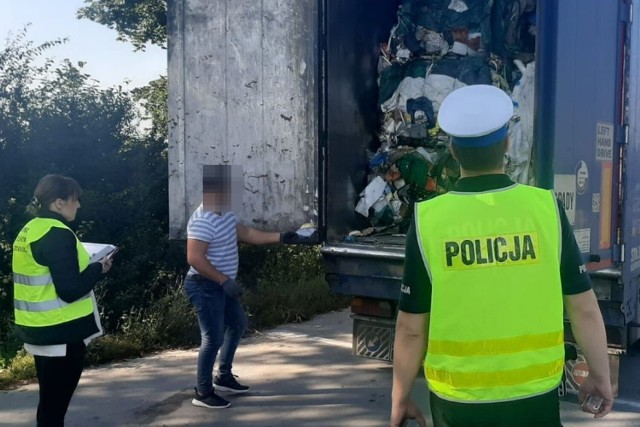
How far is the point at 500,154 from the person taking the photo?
7.05ft

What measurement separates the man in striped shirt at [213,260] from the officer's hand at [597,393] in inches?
101

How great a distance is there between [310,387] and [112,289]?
9.02 feet

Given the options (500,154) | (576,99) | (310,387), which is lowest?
(310,387)

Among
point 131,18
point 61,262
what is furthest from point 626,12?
point 131,18

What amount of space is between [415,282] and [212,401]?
10.2 ft

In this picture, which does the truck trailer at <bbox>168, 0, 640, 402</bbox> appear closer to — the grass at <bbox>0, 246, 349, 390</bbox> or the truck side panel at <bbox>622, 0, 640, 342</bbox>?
the truck side panel at <bbox>622, 0, 640, 342</bbox>

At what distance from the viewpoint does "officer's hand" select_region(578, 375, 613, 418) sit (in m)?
2.20

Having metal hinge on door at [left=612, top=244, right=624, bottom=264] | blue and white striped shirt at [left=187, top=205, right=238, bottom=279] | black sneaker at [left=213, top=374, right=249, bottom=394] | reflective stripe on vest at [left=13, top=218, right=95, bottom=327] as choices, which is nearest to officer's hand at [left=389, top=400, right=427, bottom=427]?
reflective stripe on vest at [left=13, top=218, right=95, bottom=327]

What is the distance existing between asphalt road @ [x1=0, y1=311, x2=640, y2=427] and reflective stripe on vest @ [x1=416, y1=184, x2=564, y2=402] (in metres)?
2.73

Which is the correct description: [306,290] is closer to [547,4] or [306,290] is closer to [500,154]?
[547,4]

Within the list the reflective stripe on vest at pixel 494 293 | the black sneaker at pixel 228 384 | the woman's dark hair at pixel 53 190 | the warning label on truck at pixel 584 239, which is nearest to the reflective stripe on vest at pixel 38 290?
the woman's dark hair at pixel 53 190

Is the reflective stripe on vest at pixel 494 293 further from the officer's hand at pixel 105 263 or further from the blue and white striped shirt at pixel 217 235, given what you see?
the blue and white striped shirt at pixel 217 235

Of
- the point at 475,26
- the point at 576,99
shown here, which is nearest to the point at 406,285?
the point at 576,99

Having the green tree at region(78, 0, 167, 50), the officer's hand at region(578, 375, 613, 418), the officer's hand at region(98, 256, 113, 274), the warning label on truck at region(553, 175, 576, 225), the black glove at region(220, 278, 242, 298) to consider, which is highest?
the green tree at region(78, 0, 167, 50)
